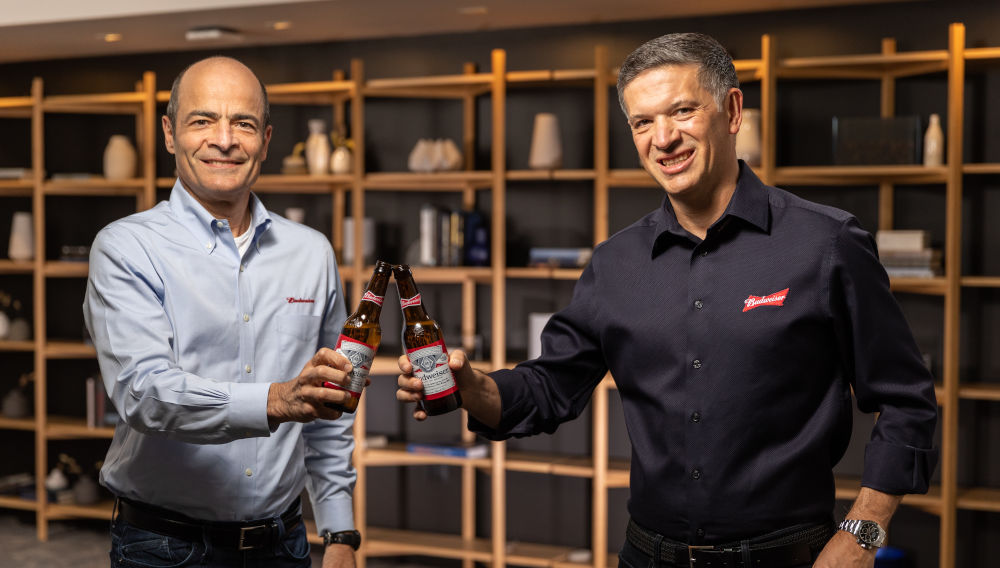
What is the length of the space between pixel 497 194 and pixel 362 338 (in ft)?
9.71

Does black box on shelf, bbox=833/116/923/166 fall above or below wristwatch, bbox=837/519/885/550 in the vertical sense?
above

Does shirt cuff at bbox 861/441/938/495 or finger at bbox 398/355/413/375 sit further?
finger at bbox 398/355/413/375

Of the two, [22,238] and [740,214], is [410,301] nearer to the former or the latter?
[740,214]

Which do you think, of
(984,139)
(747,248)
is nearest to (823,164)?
(984,139)

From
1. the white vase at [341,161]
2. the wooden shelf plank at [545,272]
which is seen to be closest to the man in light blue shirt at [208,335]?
the wooden shelf plank at [545,272]

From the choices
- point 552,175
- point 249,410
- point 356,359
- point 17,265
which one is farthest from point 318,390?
point 17,265

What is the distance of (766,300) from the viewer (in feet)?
5.73

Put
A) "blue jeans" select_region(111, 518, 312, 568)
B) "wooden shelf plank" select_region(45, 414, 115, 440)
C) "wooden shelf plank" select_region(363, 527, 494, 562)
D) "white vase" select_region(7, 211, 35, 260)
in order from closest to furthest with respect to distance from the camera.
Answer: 1. "blue jeans" select_region(111, 518, 312, 568)
2. "wooden shelf plank" select_region(363, 527, 494, 562)
3. "wooden shelf plank" select_region(45, 414, 115, 440)
4. "white vase" select_region(7, 211, 35, 260)

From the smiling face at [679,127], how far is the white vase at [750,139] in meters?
2.60

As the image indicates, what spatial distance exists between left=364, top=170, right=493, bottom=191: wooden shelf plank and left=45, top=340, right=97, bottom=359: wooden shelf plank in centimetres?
194

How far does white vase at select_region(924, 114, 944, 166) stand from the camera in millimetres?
4203

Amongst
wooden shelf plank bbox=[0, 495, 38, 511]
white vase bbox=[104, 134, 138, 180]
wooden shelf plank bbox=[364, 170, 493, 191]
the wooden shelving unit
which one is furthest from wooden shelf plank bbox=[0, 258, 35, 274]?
wooden shelf plank bbox=[364, 170, 493, 191]

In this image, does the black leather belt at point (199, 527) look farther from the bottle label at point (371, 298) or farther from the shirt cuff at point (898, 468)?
the shirt cuff at point (898, 468)

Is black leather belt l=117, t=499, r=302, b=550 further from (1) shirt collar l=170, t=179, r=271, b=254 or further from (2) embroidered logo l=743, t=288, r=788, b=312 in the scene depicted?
(2) embroidered logo l=743, t=288, r=788, b=312
